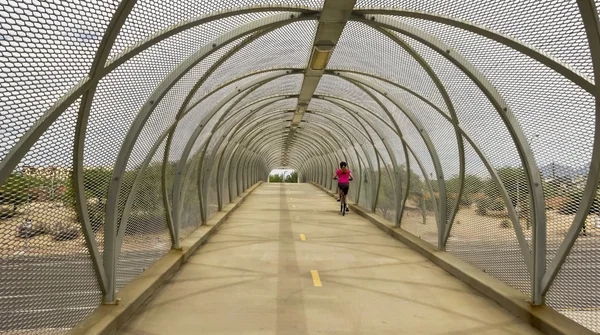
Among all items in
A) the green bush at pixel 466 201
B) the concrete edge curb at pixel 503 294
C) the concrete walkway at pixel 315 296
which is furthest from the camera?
the green bush at pixel 466 201

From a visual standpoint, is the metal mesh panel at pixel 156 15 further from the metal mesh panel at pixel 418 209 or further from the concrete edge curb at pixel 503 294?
the metal mesh panel at pixel 418 209

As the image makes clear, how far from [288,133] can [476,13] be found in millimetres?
22492

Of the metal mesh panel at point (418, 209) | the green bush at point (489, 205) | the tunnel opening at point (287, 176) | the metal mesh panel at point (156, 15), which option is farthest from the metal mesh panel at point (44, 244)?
the tunnel opening at point (287, 176)

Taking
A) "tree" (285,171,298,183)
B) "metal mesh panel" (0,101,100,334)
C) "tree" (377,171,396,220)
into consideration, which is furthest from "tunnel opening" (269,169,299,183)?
"metal mesh panel" (0,101,100,334)

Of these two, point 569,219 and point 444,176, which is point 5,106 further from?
point 444,176

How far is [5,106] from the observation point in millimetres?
3016

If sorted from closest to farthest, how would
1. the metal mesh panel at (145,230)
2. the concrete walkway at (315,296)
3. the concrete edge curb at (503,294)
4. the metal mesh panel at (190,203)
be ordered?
the concrete edge curb at (503,294)
the concrete walkway at (315,296)
the metal mesh panel at (145,230)
the metal mesh panel at (190,203)

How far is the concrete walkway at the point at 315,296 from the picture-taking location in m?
5.03

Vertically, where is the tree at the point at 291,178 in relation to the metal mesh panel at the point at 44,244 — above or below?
above

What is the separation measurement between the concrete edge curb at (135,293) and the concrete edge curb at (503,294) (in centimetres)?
447

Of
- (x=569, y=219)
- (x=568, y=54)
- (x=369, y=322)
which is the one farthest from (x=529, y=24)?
(x=369, y=322)

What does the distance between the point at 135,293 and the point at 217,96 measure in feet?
16.6

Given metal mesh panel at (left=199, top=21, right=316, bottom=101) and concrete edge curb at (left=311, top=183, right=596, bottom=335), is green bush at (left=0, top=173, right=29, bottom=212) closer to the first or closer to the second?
metal mesh panel at (left=199, top=21, right=316, bottom=101)

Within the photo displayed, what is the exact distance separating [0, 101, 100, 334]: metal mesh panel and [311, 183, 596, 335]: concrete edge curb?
4761 millimetres
